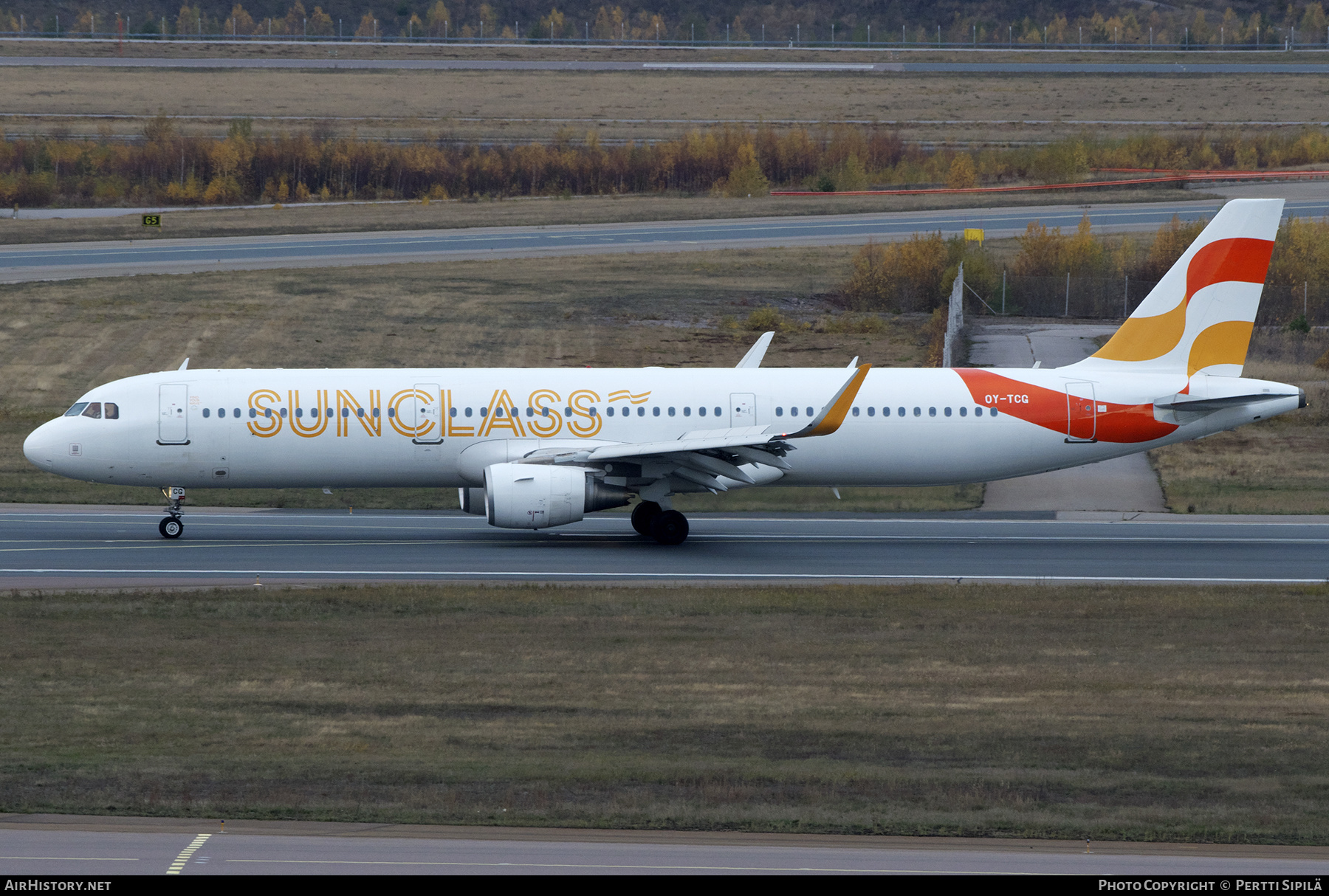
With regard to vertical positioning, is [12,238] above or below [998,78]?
below

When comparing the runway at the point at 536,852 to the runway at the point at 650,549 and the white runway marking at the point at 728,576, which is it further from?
the white runway marking at the point at 728,576

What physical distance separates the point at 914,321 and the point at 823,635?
3641cm

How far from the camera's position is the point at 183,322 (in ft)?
178

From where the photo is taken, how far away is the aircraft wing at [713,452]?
95.8ft

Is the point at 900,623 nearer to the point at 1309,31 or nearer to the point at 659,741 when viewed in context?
the point at 659,741

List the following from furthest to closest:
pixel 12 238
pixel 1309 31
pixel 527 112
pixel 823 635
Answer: pixel 1309 31 → pixel 527 112 → pixel 12 238 → pixel 823 635

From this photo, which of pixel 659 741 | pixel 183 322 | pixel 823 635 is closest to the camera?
pixel 659 741

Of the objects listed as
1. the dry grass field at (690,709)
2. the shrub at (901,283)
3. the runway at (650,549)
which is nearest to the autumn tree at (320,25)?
the shrub at (901,283)

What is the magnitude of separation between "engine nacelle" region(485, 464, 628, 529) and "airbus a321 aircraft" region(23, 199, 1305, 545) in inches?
11.0

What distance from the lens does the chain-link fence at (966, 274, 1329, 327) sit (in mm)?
59781

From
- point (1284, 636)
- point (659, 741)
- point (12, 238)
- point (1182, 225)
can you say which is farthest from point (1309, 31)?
point (659, 741)

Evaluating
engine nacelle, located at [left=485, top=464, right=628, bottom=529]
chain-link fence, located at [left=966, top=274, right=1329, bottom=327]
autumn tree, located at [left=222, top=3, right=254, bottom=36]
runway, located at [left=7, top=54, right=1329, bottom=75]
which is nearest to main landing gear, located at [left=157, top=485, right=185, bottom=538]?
engine nacelle, located at [left=485, top=464, right=628, bottom=529]

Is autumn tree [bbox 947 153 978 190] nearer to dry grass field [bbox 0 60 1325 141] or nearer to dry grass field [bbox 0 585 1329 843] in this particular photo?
dry grass field [bbox 0 60 1325 141]

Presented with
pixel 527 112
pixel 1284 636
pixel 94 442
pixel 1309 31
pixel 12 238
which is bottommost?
pixel 1284 636
